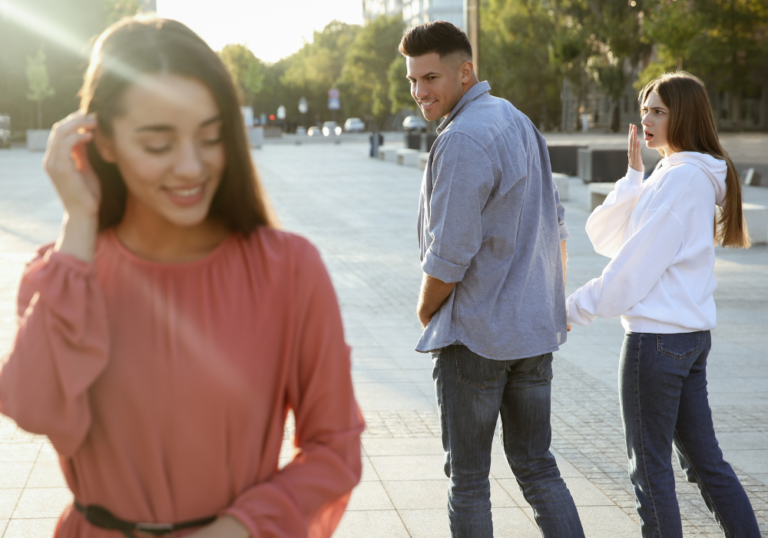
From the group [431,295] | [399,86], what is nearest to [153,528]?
[431,295]

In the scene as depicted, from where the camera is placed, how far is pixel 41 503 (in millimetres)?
3740

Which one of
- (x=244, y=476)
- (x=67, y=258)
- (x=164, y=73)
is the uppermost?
(x=164, y=73)

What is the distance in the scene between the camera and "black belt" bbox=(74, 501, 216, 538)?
138 centimetres

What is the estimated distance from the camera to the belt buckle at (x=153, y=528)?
4.52ft

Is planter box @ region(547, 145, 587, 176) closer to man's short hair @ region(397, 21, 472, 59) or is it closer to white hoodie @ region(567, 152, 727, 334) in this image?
white hoodie @ region(567, 152, 727, 334)

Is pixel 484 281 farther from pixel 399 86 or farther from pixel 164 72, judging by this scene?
pixel 399 86

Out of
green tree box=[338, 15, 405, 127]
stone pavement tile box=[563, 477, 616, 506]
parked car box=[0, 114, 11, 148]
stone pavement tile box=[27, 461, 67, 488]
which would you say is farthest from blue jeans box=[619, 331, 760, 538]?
green tree box=[338, 15, 405, 127]

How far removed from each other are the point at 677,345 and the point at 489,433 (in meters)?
0.70

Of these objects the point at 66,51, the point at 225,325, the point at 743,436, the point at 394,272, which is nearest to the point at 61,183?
the point at 225,325

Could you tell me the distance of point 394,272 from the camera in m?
10.2

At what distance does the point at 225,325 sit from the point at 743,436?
408 centimetres

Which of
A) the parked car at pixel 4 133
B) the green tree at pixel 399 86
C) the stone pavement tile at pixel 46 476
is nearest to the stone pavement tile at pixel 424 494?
the stone pavement tile at pixel 46 476

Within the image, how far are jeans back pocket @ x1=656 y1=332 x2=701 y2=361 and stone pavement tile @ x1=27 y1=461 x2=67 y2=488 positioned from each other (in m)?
2.63

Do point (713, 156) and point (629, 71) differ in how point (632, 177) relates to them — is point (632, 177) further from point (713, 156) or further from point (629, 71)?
point (629, 71)
